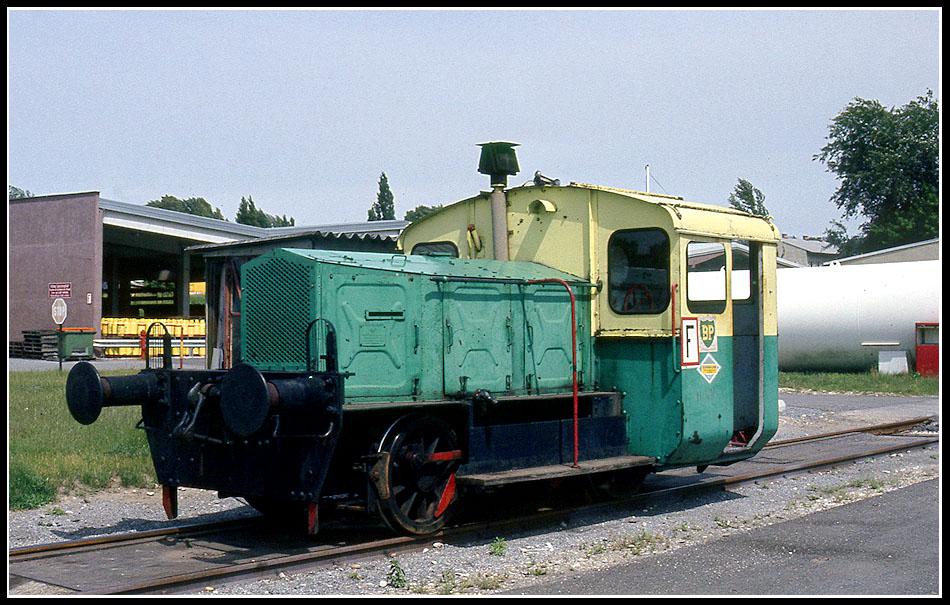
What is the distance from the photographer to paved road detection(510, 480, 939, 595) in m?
6.59

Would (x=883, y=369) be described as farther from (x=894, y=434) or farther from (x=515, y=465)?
(x=515, y=465)

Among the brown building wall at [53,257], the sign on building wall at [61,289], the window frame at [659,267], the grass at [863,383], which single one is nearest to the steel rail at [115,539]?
the window frame at [659,267]

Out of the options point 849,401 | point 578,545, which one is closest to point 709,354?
point 578,545

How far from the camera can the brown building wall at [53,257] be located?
117 feet

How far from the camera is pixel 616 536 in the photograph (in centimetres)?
848

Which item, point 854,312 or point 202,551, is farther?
point 854,312

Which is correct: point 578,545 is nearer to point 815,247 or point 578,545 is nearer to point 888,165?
point 888,165

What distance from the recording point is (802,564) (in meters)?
7.30

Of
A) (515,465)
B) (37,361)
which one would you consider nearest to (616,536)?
(515,465)

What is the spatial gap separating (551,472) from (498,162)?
3.08 m

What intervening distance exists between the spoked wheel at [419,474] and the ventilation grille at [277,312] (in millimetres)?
990

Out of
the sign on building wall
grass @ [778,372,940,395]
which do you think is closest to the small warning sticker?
grass @ [778,372,940,395]

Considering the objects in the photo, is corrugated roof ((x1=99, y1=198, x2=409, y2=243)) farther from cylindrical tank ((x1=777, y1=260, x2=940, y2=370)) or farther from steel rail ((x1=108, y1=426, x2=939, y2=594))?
steel rail ((x1=108, y1=426, x2=939, y2=594))

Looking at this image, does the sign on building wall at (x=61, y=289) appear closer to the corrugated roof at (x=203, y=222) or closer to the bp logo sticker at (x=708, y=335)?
the corrugated roof at (x=203, y=222)
